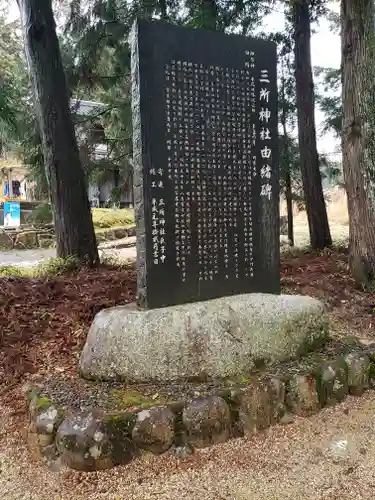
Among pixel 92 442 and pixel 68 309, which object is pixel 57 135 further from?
pixel 92 442

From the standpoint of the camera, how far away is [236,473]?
8.43 feet

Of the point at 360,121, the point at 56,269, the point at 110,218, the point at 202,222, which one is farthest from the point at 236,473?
the point at 110,218

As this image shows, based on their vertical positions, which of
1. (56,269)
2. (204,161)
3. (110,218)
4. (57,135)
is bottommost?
(56,269)

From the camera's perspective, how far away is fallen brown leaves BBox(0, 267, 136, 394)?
3686 millimetres

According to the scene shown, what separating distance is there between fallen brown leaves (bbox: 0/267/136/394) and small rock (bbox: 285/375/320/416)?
5.71ft

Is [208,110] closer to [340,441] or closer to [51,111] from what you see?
[340,441]

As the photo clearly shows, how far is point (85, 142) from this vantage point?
860 cm

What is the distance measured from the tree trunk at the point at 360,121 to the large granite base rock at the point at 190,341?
272 cm

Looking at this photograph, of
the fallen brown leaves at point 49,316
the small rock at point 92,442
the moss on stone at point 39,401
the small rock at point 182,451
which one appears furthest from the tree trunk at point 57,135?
the small rock at point 182,451

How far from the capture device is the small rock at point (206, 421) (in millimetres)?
2777

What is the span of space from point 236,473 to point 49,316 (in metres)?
2.68

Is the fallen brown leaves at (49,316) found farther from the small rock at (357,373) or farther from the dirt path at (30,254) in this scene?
the dirt path at (30,254)

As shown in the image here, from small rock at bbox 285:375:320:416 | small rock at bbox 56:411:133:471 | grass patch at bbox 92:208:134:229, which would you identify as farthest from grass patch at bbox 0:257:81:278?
grass patch at bbox 92:208:134:229

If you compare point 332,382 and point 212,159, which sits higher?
point 212,159
